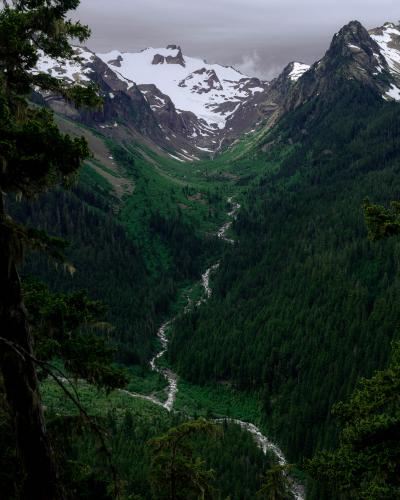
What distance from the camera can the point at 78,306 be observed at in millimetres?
17578

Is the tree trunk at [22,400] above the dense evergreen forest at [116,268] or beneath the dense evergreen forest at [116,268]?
above

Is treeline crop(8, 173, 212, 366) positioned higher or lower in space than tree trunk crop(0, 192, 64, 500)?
lower

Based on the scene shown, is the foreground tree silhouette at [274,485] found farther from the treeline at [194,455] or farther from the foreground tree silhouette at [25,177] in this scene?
the treeline at [194,455]

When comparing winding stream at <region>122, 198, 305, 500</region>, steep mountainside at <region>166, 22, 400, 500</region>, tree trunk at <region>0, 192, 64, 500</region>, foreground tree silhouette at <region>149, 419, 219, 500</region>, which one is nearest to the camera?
tree trunk at <region>0, 192, 64, 500</region>

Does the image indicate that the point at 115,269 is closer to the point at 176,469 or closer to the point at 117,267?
the point at 117,267

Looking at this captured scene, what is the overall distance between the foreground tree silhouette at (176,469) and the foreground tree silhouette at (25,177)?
9.48 m

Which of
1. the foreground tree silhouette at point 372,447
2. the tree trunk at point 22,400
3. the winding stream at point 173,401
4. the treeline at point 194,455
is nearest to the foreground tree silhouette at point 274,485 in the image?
the foreground tree silhouette at point 372,447

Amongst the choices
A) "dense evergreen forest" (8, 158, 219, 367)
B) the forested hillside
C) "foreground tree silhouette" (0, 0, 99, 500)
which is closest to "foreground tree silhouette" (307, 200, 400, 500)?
"foreground tree silhouette" (0, 0, 99, 500)

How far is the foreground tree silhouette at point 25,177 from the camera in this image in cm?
1112

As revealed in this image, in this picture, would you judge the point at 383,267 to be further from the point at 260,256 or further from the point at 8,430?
the point at 8,430

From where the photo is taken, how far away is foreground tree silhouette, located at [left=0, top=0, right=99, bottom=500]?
11.1 metres

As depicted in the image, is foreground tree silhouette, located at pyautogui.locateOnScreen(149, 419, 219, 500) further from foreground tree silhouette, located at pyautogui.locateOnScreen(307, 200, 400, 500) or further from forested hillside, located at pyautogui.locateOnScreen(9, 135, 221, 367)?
forested hillside, located at pyautogui.locateOnScreen(9, 135, 221, 367)

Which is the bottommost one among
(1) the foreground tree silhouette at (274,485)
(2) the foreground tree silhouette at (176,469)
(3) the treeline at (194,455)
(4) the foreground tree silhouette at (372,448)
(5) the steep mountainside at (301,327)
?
(3) the treeline at (194,455)

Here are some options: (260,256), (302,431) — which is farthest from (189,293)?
(302,431)
